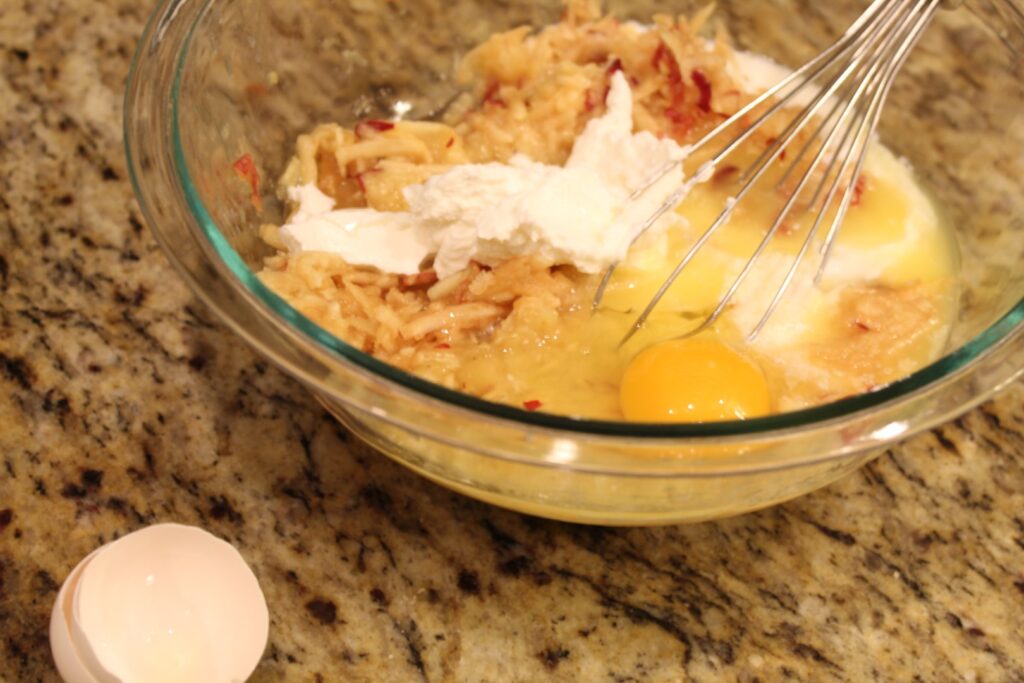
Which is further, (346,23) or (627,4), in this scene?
(627,4)

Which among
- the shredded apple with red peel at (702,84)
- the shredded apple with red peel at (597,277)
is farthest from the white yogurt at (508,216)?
the shredded apple with red peel at (702,84)

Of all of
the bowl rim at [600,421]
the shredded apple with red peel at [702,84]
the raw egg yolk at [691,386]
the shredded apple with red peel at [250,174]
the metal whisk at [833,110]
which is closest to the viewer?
the bowl rim at [600,421]

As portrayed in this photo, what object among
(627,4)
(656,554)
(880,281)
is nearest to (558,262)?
(656,554)

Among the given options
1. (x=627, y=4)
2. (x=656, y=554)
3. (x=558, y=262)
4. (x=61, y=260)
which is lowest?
(x=61, y=260)

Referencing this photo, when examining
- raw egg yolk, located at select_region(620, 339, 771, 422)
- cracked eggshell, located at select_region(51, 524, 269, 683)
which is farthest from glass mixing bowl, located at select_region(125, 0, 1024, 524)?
cracked eggshell, located at select_region(51, 524, 269, 683)

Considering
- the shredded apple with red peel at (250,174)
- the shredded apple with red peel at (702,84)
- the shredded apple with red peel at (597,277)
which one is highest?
the shredded apple with red peel at (702,84)

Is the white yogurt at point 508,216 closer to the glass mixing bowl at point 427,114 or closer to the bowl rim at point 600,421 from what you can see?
the glass mixing bowl at point 427,114

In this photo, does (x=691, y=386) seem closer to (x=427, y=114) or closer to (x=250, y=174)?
(x=250, y=174)

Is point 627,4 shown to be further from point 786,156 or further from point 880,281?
point 880,281
